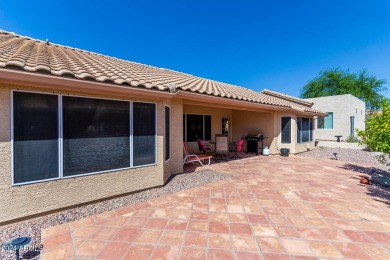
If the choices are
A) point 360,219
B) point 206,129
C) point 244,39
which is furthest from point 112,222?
point 244,39

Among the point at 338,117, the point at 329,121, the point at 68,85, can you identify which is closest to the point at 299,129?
the point at 338,117

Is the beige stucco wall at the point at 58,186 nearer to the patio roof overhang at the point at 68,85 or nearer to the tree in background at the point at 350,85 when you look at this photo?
the patio roof overhang at the point at 68,85

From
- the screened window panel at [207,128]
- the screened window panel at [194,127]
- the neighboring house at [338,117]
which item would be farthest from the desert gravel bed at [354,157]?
the screened window panel at [194,127]

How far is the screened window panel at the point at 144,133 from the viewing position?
511cm

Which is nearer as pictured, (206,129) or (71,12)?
(71,12)

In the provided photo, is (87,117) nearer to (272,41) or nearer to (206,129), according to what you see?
(206,129)

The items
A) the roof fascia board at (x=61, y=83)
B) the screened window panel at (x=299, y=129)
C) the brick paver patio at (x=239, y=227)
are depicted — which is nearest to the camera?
the brick paver patio at (x=239, y=227)

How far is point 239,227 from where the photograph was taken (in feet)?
11.4

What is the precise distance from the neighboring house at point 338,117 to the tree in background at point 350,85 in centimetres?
1337

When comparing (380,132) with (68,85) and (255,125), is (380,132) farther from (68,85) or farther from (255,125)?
(68,85)

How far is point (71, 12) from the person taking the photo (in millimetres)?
10875

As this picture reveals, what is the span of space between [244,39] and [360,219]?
18.4 m

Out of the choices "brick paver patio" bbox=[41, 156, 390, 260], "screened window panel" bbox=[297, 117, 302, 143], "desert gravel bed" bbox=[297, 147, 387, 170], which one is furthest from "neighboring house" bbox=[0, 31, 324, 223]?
"desert gravel bed" bbox=[297, 147, 387, 170]

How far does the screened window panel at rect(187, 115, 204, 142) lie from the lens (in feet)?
37.0
